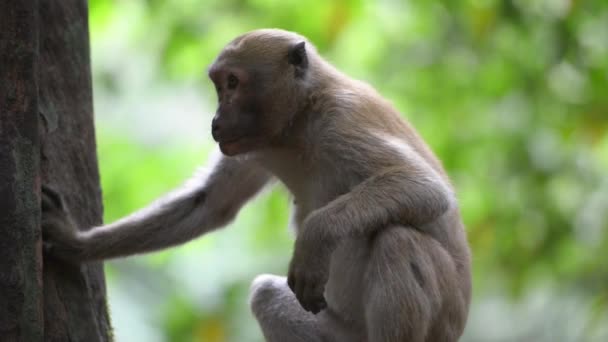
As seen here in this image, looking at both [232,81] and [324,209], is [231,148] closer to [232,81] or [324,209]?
[232,81]

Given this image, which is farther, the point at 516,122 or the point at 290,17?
the point at 516,122

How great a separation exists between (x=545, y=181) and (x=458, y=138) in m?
1.40

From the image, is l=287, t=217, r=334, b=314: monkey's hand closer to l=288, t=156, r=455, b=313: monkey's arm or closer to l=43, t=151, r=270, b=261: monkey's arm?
l=288, t=156, r=455, b=313: monkey's arm

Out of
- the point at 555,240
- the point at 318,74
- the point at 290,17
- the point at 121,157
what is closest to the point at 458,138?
the point at 555,240

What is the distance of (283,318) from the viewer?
22.8 feet

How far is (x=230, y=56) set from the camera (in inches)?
264

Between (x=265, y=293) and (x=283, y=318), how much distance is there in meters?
0.25

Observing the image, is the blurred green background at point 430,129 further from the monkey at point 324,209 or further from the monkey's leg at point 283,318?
the monkey's leg at point 283,318

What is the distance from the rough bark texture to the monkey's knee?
2.26 metres

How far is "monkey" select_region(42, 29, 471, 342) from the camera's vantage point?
598cm

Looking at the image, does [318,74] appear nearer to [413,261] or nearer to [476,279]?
[413,261]

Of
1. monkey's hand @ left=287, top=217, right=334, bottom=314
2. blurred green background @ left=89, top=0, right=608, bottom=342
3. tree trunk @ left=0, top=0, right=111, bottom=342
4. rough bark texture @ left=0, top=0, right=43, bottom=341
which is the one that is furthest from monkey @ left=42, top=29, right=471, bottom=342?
→ blurred green background @ left=89, top=0, right=608, bottom=342

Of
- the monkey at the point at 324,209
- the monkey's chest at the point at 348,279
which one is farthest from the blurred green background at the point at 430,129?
the monkey's chest at the point at 348,279

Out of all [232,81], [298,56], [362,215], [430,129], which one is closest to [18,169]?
[232,81]
